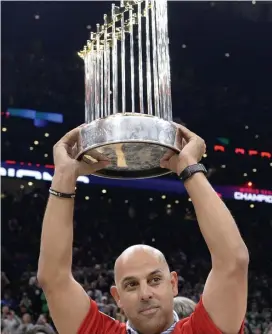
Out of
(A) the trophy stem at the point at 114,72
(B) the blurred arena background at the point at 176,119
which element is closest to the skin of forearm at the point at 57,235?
(A) the trophy stem at the point at 114,72

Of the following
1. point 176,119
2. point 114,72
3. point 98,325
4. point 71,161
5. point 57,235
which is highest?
point 176,119

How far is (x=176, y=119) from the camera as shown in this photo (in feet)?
19.2

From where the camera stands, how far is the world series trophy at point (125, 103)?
0.87 metres

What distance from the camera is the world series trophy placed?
873mm

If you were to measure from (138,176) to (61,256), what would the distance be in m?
0.17

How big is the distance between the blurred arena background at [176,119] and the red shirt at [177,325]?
13.8 feet

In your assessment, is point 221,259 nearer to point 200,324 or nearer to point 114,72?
point 200,324

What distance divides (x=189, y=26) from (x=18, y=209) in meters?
2.46

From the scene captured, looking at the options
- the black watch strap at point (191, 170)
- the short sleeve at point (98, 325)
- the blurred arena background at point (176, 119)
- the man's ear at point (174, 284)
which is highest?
the blurred arena background at point (176, 119)

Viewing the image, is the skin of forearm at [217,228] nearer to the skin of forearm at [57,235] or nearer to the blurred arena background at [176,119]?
the skin of forearm at [57,235]

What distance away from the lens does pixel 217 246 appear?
84cm

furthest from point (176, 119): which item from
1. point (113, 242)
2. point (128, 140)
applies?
point (128, 140)

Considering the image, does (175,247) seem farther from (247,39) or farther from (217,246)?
(217,246)

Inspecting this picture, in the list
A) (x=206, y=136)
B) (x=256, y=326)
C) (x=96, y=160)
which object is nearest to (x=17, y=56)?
(x=206, y=136)
